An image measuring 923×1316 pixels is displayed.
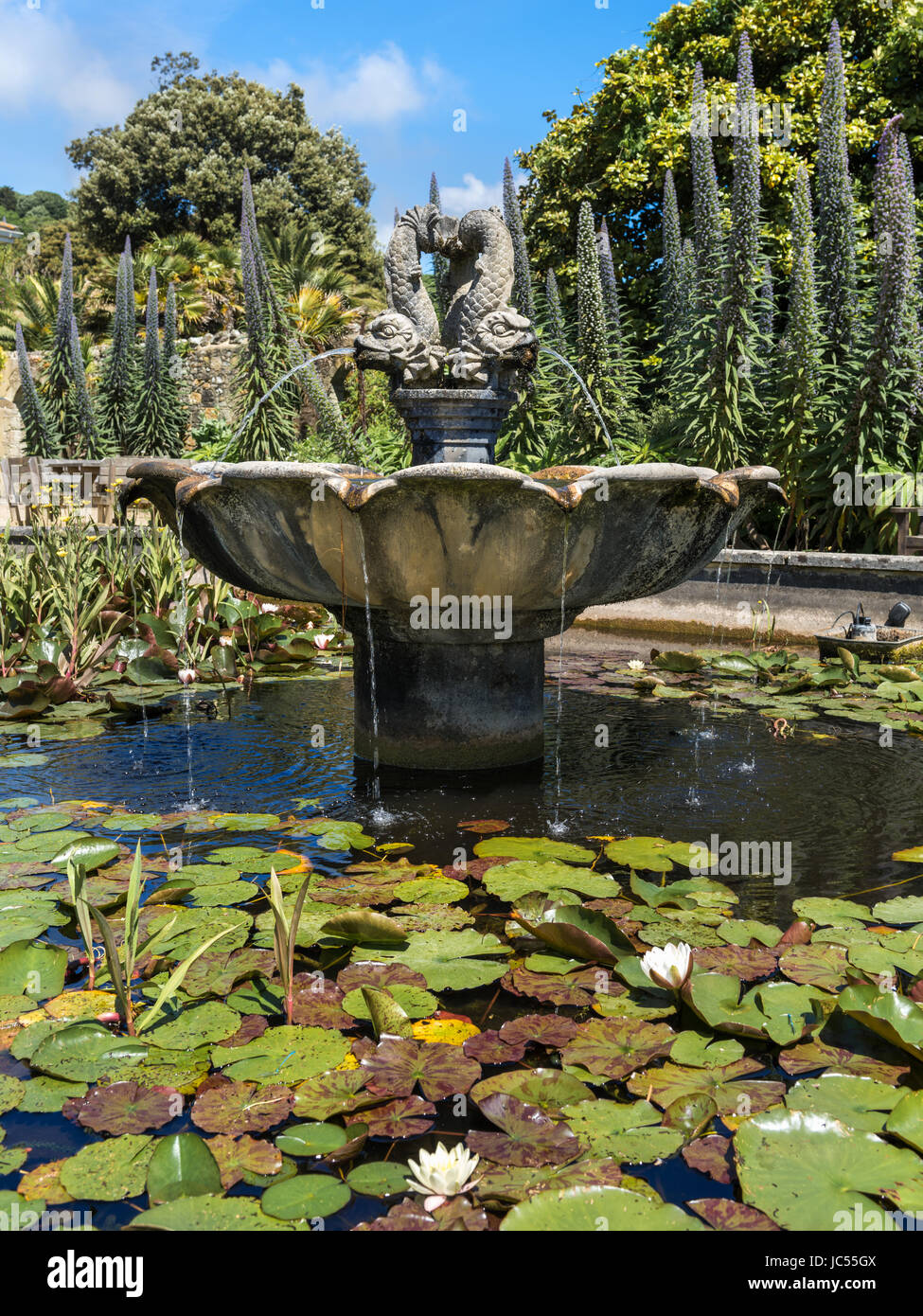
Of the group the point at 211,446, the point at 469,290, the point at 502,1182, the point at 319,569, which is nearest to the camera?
Result: the point at 502,1182

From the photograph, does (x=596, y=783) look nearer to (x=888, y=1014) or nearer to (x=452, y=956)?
(x=452, y=956)

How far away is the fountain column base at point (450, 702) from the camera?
352 centimetres

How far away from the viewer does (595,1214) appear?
1.24m

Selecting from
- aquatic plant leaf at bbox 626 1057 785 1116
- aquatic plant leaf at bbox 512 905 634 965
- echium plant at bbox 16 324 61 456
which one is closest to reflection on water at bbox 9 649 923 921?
aquatic plant leaf at bbox 512 905 634 965

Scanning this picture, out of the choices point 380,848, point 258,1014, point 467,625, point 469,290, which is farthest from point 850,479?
point 258,1014

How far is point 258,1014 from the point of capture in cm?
185

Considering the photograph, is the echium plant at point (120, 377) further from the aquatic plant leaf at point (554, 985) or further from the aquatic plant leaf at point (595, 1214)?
the aquatic plant leaf at point (595, 1214)

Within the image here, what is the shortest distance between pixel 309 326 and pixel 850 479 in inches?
611

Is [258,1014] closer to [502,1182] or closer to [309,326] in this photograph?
[502,1182]

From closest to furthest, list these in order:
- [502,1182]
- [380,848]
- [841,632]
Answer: [502,1182], [380,848], [841,632]

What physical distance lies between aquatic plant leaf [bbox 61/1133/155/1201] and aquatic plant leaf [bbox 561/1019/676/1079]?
0.70 m

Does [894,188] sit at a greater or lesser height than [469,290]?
greater

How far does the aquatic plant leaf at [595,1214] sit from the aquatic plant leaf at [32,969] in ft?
3.69

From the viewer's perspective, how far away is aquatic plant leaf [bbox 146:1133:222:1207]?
1.32 metres
